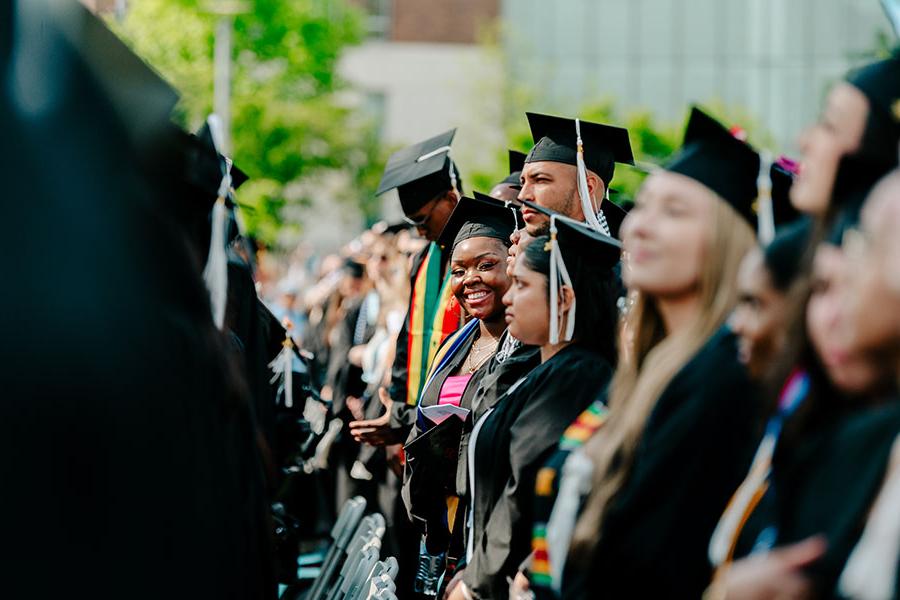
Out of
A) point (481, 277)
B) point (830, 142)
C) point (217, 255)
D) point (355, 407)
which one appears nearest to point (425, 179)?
point (481, 277)

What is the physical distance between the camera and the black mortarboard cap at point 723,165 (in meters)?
3.09

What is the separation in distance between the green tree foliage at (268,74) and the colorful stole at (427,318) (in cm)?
2132

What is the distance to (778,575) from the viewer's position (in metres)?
2.42

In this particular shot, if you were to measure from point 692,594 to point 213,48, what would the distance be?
27.4 metres

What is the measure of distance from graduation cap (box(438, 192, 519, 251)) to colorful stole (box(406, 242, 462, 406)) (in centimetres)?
91

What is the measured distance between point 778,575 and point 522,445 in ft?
5.34

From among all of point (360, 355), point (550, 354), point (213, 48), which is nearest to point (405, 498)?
point (550, 354)

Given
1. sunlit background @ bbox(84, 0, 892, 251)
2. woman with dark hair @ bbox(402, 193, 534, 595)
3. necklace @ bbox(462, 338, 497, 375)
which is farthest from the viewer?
sunlit background @ bbox(84, 0, 892, 251)

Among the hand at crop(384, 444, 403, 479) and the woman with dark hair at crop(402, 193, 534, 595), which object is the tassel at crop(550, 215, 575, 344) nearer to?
the woman with dark hair at crop(402, 193, 534, 595)

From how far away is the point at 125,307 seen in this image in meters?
2.81

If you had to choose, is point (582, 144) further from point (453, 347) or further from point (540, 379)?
point (540, 379)

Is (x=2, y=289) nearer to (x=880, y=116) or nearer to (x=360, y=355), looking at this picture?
(x=880, y=116)

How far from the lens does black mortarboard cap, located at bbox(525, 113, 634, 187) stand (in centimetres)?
562

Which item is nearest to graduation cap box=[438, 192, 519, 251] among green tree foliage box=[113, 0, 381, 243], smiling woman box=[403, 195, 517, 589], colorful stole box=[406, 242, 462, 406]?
smiling woman box=[403, 195, 517, 589]
